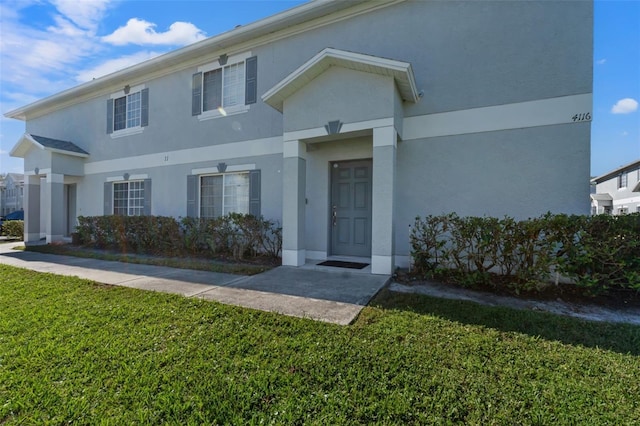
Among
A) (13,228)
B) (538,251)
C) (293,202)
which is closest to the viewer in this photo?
(538,251)

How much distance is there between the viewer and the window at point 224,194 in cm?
887

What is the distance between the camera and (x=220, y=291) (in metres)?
4.96

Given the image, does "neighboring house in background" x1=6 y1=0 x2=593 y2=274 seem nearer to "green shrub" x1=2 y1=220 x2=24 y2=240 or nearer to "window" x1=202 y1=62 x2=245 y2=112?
"window" x1=202 y1=62 x2=245 y2=112

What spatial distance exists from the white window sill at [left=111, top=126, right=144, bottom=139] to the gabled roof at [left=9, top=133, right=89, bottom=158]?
198 cm

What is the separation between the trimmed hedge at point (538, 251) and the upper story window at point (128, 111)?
10739 millimetres

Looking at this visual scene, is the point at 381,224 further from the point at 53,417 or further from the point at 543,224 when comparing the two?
the point at 53,417

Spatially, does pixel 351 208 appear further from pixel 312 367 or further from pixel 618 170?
pixel 618 170

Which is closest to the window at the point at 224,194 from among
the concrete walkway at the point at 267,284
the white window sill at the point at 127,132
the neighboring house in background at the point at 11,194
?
the concrete walkway at the point at 267,284

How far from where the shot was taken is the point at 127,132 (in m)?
11.1

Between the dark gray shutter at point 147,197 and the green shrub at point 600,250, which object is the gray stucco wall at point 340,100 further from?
the dark gray shutter at point 147,197

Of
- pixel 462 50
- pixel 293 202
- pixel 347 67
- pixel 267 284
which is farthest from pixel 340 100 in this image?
pixel 267 284

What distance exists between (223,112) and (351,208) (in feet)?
17.0

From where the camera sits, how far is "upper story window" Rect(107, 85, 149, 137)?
419 inches

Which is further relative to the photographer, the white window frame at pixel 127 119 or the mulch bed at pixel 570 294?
the white window frame at pixel 127 119
